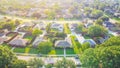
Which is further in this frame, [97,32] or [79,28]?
[79,28]

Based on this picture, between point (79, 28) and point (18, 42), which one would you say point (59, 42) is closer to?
point (18, 42)

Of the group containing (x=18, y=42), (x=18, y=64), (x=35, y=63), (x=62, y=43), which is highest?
(x=18, y=64)

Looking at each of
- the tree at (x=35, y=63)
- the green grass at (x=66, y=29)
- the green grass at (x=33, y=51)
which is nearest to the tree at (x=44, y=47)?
the green grass at (x=33, y=51)

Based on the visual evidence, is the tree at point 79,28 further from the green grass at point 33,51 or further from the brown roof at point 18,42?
the green grass at point 33,51

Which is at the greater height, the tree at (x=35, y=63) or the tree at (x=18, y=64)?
the tree at (x=18, y=64)

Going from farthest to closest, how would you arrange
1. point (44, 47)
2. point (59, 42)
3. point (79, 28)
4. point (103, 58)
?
point (79, 28) < point (59, 42) < point (44, 47) < point (103, 58)

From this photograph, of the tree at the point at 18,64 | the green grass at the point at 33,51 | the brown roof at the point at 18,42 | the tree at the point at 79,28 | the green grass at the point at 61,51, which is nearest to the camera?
the tree at the point at 18,64

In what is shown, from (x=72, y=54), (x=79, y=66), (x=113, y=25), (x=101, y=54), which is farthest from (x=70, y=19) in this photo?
(x=101, y=54)

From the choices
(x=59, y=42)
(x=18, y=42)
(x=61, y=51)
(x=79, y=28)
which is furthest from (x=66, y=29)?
(x=18, y=42)

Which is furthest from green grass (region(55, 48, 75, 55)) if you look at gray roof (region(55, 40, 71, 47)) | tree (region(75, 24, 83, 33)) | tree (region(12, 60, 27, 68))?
tree (region(75, 24, 83, 33))

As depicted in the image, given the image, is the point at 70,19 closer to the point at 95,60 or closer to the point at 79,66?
the point at 79,66

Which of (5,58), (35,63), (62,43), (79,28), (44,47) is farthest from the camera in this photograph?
(79,28)
